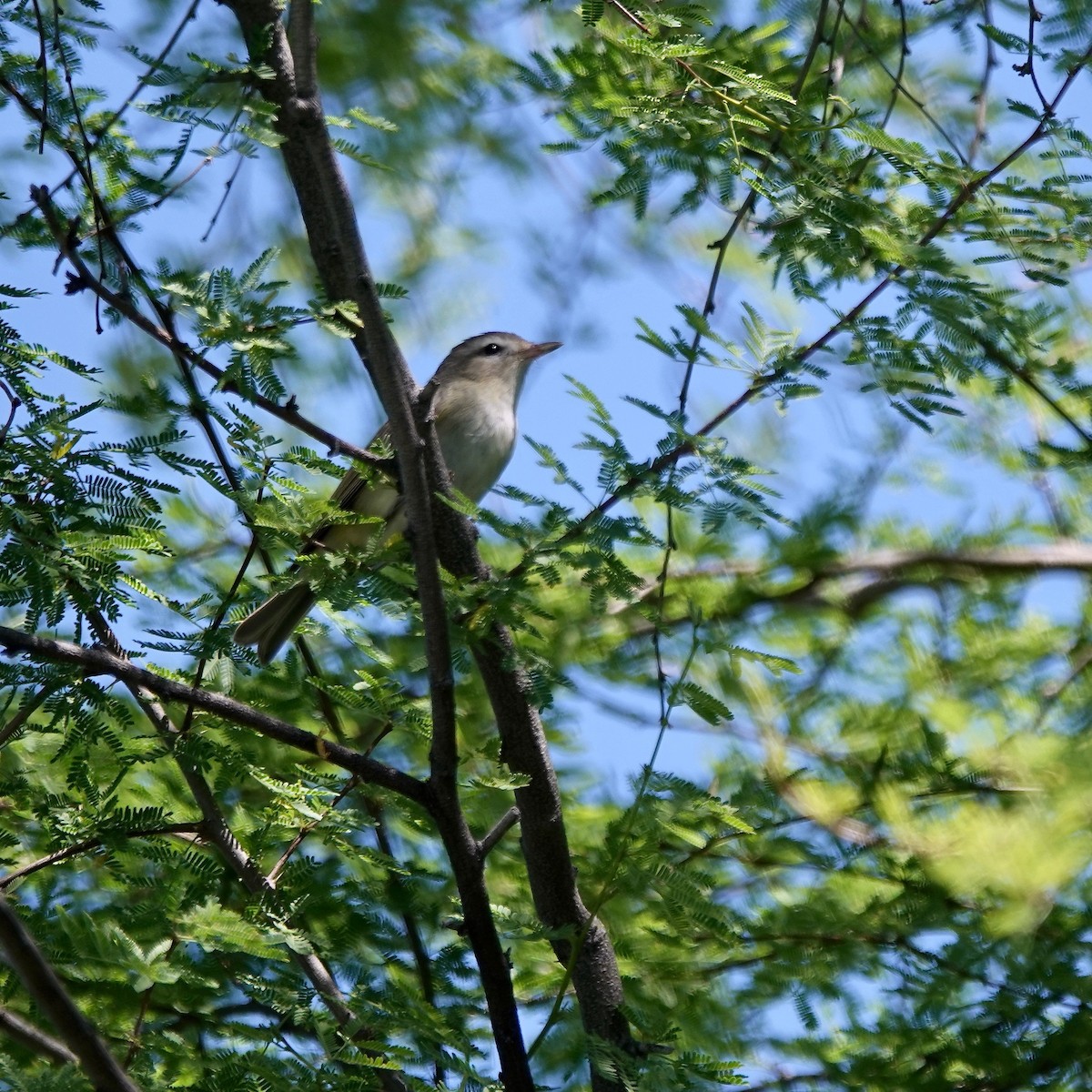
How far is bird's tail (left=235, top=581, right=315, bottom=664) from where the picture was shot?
14.2 ft

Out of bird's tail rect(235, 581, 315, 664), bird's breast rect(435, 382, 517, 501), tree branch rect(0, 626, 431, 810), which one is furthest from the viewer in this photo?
bird's breast rect(435, 382, 517, 501)

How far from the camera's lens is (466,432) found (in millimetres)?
5836

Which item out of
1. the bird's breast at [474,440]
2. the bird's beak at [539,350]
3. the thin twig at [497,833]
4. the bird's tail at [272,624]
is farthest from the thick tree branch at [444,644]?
the bird's beak at [539,350]

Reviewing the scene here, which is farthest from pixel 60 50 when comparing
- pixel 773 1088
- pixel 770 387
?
pixel 773 1088

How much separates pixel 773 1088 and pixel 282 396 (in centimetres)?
211

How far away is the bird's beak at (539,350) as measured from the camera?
6320mm

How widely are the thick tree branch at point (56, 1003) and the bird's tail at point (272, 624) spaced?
7.19 feet

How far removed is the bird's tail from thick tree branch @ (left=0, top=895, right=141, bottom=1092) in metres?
2.19

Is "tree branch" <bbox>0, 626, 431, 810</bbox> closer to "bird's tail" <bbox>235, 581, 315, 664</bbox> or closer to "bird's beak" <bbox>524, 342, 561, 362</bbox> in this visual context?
"bird's tail" <bbox>235, 581, 315, 664</bbox>

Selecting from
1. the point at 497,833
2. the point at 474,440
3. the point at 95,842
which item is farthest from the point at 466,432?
the point at 95,842

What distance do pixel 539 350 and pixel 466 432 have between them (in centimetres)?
69

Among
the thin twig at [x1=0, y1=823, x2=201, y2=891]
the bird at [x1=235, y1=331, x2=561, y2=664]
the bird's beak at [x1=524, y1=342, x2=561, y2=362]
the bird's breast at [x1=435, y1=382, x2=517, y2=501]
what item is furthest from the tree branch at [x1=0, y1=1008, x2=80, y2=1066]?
the bird's beak at [x1=524, y1=342, x2=561, y2=362]

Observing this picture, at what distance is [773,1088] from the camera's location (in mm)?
3811

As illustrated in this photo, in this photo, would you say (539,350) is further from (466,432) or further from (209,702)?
(209,702)
